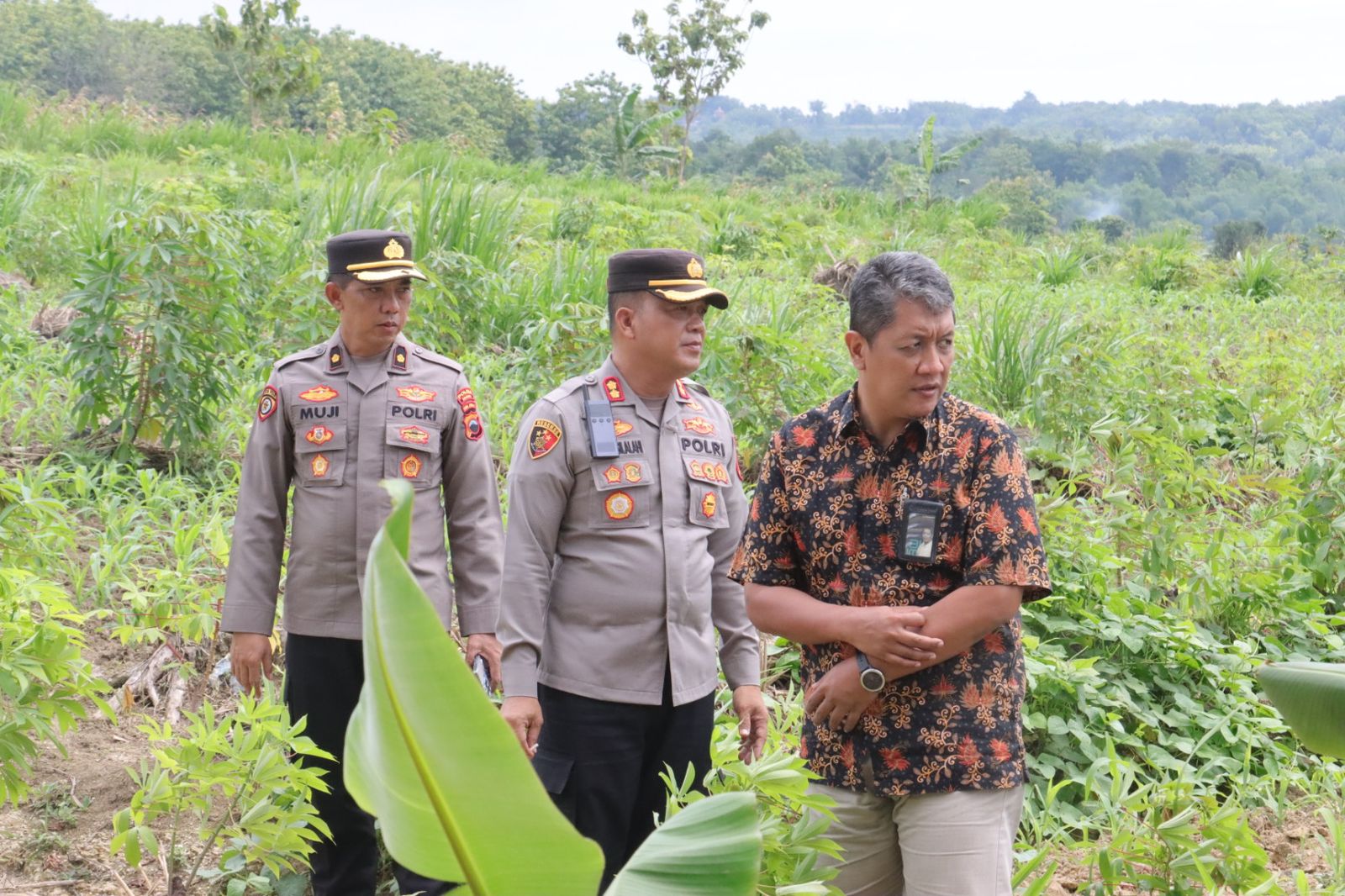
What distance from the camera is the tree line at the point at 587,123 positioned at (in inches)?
794

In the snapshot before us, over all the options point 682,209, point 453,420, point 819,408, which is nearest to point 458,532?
point 453,420

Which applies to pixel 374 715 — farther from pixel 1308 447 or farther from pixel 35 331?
pixel 35 331

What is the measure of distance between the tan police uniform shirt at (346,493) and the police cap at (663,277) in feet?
2.09

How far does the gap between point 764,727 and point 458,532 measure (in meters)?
0.90

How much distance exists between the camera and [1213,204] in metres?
47.8

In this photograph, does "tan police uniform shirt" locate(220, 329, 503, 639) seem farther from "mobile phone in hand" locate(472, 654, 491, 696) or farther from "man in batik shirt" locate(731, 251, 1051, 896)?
"man in batik shirt" locate(731, 251, 1051, 896)

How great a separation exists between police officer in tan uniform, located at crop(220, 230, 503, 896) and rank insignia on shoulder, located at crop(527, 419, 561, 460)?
1.43ft

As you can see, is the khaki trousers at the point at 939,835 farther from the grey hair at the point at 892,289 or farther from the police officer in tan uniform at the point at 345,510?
the police officer in tan uniform at the point at 345,510

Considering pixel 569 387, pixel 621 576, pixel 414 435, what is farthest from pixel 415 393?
pixel 621 576

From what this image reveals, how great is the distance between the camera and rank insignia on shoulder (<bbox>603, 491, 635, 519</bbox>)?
267cm

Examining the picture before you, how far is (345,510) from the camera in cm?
299

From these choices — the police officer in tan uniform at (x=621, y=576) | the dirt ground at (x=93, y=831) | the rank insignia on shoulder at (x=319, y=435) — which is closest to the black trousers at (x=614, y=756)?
the police officer in tan uniform at (x=621, y=576)

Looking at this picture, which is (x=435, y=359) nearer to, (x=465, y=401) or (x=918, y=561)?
(x=465, y=401)

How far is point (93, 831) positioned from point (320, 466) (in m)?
1.24
